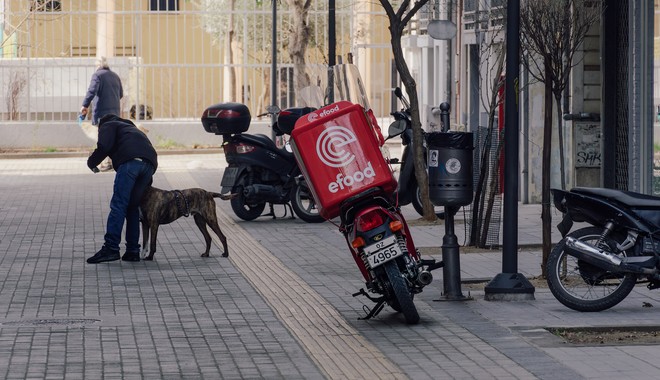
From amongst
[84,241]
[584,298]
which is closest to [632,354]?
[584,298]

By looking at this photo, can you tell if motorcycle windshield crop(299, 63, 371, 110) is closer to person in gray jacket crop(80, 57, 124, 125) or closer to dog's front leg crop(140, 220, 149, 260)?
dog's front leg crop(140, 220, 149, 260)

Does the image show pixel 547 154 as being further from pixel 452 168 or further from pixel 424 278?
pixel 424 278

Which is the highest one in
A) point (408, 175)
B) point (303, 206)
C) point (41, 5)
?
point (41, 5)

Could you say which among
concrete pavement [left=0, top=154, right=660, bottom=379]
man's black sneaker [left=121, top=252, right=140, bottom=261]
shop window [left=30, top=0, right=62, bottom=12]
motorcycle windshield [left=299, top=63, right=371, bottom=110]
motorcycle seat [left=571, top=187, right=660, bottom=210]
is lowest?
concrete pavement [left=0, top=154, right=660, bottom=379]

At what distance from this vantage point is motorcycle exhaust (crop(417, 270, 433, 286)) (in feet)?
30.8

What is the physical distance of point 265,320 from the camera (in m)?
9.72

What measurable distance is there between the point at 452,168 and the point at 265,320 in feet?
6.06

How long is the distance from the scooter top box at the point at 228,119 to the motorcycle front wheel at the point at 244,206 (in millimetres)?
609

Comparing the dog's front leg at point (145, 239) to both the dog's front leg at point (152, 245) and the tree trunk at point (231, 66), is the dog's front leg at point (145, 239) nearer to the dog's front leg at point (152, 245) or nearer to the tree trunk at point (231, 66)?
the dog's front leg at point (152, 245)

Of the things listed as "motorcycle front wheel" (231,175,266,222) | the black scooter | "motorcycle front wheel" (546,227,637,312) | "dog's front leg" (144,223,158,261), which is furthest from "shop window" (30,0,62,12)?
"motorcycle front wheel" (546,227,637,312)

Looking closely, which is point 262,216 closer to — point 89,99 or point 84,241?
point 84,241

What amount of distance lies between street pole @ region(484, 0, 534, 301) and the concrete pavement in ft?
0.42

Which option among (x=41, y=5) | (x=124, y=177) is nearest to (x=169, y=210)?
(x=124, y=177)

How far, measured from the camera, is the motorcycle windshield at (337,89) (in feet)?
62.6
